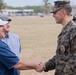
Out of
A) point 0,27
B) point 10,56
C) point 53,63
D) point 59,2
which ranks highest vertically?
point 59,2

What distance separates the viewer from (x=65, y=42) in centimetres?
431

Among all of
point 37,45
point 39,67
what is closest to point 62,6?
point 39,67

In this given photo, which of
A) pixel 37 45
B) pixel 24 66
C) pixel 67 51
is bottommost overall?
pixel 37 45

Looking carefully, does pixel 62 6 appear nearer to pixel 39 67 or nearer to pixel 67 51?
pixel 67 51

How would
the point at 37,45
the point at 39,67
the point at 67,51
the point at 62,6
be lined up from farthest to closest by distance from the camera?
the point at 37,45, the point at 39,67, the point at 62,6, the point at 67,51

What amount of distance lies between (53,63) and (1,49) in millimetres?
1038

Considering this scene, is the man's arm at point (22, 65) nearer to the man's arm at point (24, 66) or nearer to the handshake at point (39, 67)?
the man's arm at point (24, 66)

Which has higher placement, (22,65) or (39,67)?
(22,65)

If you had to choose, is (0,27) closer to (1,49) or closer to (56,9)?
(1,49)

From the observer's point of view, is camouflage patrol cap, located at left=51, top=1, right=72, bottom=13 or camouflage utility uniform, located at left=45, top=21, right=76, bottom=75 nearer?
camouflage utility uniform, located at left=45, top=21, right=76, bottom=75

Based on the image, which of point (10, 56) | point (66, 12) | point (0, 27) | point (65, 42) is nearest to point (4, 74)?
point (10, 56)

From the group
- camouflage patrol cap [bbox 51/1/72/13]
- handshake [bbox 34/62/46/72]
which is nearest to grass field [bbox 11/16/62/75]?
handshake [bbox 34/62/46/72]

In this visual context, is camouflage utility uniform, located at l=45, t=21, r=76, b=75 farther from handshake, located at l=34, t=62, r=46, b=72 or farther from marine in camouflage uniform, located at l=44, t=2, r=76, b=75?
handshake, located at l=34, t=62, r=46, b=72

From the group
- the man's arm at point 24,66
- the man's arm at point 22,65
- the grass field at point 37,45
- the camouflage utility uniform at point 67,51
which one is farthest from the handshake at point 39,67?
the grass field at point 37,45
